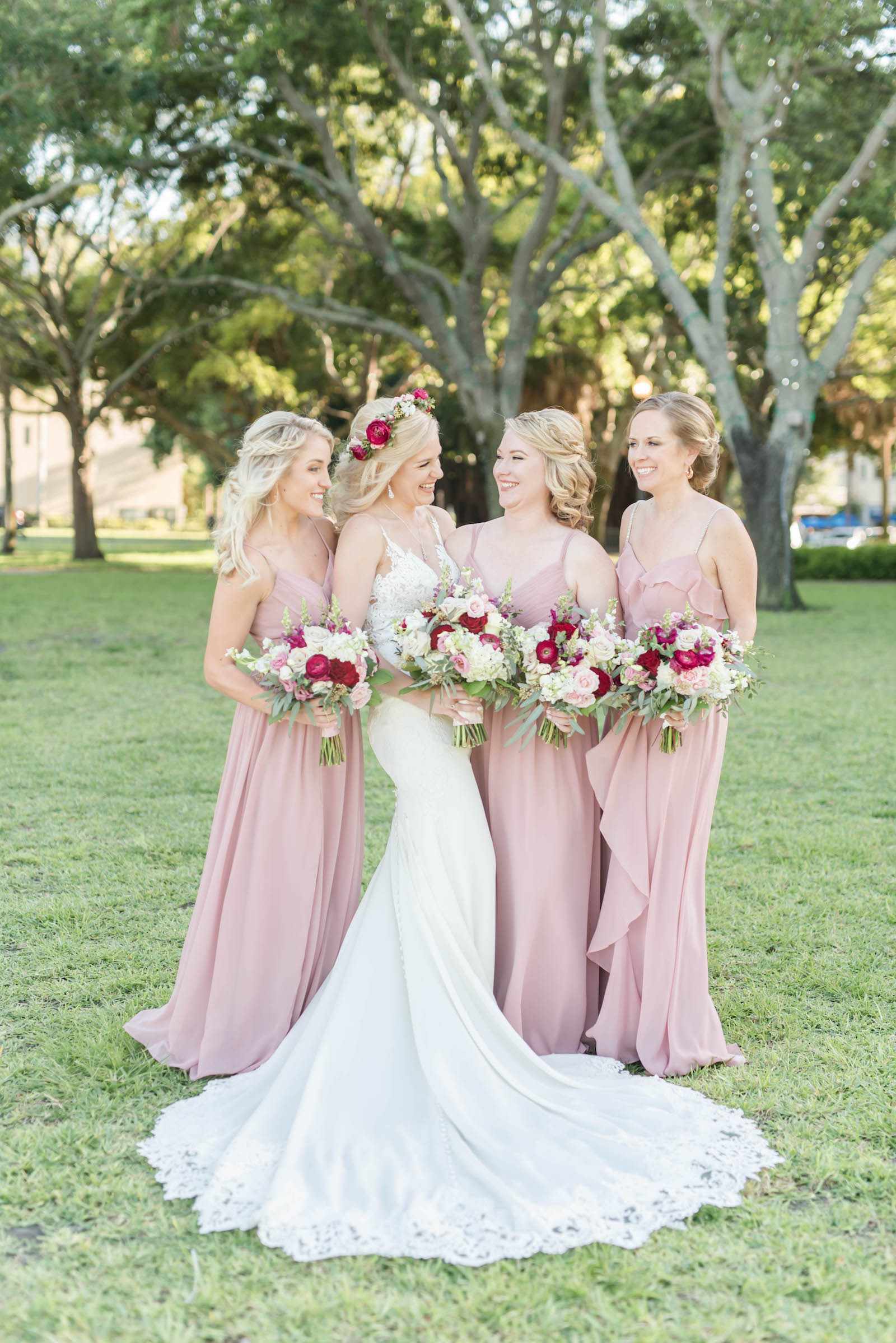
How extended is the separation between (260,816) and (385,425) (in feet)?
4.85

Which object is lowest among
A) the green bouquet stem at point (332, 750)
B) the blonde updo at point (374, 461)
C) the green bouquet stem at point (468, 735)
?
the green bouquet stem at point (332, 750)

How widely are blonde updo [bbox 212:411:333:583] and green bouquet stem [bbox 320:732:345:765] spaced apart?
630 mm

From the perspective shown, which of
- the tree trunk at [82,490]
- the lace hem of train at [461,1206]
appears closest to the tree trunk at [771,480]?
the lace hem of train at [461,1206]

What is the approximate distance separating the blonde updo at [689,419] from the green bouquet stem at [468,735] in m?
1.25

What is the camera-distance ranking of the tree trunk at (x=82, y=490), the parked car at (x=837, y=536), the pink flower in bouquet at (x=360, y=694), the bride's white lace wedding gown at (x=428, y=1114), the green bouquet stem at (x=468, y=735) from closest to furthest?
the bride's white lace wedding gown at (x=428, y=1114), the pink flower in bouquet at (x=360, y=694), the green bouquet stem at (x=468, y=735), the tree trunk at (x=82, y=490), the parked car at (x=837, y=536)

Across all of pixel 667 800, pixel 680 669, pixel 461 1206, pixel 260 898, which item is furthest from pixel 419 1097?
pixel 680 669

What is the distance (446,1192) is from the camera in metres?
3.30

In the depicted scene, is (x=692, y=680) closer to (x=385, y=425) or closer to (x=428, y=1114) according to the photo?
(x=385, y=425)

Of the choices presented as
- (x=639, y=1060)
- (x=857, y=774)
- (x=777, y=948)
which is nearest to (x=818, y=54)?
(x=857, y=774)

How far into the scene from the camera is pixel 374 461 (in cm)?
A: 429

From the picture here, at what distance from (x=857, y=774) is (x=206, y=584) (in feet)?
63.7

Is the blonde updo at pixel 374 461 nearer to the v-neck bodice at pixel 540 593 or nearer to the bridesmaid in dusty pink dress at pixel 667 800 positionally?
the v-neck bodice at pixel 540 593

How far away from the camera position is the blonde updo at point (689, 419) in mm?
4344

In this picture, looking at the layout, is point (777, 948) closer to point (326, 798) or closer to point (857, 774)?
point (326, 798)
